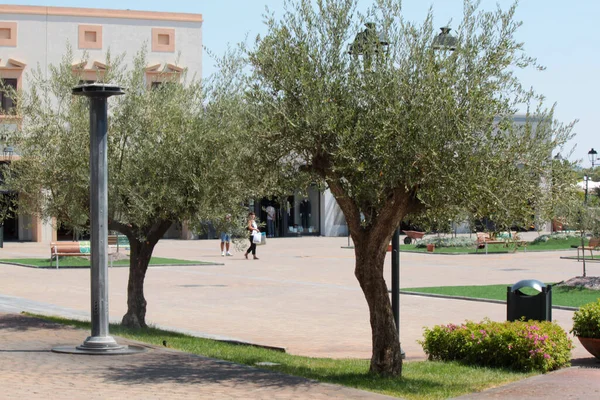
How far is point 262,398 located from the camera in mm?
8141

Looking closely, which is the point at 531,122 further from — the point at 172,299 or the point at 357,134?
the point at 172,299

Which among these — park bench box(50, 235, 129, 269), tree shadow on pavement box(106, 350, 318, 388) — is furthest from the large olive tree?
park bench box(50, 235, 129, 269)

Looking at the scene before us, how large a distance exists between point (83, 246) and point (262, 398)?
65.4 feet

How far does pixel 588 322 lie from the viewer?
36.5 ft

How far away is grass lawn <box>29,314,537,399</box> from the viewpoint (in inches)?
356

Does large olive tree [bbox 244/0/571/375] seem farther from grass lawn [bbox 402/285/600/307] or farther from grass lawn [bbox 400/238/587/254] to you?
grass lawn [bbox 400/238/587/254]

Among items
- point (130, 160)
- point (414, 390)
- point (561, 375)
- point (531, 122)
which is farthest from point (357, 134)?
point (130, 160)

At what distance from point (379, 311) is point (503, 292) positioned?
10.5 m

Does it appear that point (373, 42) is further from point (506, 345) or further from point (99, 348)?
point (99, 348)

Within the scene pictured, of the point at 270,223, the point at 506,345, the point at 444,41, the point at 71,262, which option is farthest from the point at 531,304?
the point at 270,223

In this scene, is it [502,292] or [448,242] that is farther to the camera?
[448,242]

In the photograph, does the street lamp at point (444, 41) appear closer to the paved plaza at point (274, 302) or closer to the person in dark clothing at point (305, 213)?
the paved plaza at point (274, 302)

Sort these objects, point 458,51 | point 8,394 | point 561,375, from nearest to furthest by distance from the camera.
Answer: point 8,394 → point 458,51 → point 561,375

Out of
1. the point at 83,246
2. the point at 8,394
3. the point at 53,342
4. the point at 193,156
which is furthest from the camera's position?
the point at 83,246
